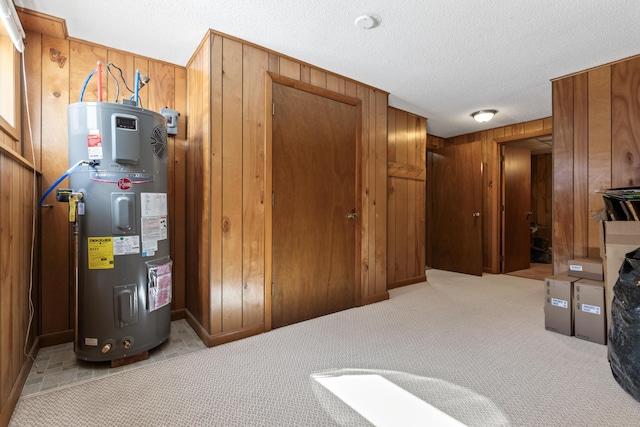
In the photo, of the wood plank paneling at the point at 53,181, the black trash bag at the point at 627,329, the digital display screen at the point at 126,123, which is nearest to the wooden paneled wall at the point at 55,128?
the wood plank paneling at the point at 53,181

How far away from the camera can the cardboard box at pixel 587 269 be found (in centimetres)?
247

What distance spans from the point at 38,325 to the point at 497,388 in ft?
9.85

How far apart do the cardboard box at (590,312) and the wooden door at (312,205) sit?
1.79 metres

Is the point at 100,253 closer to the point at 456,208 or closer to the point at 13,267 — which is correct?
the point at 13,267

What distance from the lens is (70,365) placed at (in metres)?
1.94

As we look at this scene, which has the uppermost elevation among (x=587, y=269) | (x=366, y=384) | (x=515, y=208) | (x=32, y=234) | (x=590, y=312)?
(x=515, y=208)

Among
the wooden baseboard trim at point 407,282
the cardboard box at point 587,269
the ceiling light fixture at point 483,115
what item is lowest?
the wooden baseboard trim at point 407,282

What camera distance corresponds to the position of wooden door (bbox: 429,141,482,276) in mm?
4617

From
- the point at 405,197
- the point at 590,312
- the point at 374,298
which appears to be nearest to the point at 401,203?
the point at 405,197

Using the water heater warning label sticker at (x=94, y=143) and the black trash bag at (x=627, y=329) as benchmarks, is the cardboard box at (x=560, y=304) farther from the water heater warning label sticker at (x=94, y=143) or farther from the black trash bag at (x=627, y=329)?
the water heater warning label sticker at (x=94, y=143)

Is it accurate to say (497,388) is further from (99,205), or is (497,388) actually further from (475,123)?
(475,123)

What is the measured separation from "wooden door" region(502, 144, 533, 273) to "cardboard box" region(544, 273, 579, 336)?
99.2 inches

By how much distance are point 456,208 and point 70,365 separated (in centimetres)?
486

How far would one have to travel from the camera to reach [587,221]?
2854mm
